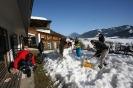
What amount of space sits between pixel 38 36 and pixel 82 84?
51.4 ft

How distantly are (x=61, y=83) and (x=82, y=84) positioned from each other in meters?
0.88

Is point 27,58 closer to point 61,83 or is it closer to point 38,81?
point 38,81

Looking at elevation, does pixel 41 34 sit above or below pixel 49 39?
above

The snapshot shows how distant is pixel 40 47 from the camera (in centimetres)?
801

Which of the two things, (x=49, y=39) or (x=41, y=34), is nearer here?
(x=41, y=34)

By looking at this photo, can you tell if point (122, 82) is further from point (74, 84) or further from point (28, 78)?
point (28, 78)

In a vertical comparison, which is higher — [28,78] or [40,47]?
[40,47]

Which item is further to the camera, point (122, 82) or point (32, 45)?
point (32, 45)

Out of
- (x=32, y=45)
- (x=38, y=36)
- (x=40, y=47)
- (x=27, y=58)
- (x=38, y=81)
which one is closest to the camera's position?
(x=38, y=81)

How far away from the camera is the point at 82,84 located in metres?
3.89

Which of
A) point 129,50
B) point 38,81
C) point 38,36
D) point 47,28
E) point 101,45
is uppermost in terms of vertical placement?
point 47,28

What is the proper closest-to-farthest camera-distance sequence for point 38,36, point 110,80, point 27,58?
point 110,80 < point 27,58 < point 38,36

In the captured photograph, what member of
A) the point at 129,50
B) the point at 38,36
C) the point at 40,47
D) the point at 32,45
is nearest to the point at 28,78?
the point at 40,47

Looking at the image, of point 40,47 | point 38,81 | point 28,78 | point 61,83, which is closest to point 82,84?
point 61,83
